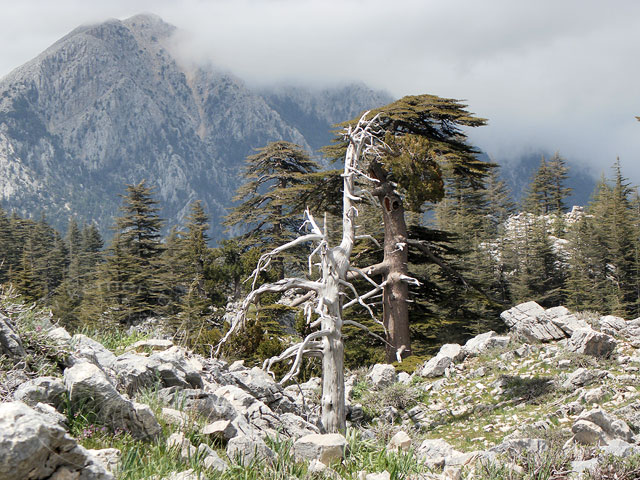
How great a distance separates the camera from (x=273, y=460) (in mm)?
3875

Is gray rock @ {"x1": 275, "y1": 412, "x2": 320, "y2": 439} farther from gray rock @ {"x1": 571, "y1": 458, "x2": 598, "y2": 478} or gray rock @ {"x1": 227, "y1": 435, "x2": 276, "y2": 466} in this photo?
gray rock @ {"x1": 571, "y1": 458, "x2": 598, "y2": 478}

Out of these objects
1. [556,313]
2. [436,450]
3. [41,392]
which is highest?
[41,392]

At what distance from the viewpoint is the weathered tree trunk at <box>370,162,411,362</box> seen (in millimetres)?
15727

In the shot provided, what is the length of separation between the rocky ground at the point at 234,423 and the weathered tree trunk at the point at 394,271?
4.54 meters

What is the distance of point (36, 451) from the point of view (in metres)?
2.35

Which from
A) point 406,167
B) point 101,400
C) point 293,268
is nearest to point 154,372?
point 101,400

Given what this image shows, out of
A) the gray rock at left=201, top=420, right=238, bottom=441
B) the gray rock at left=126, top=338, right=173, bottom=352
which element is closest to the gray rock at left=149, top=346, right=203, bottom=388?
the gray rock at left=126, top=338, right=173, bottom=352

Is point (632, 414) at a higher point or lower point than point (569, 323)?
lower

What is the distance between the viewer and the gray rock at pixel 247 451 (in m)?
3.76

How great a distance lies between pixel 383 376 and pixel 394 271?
12.9ft

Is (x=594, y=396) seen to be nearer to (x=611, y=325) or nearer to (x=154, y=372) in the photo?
(x=611, y=325)

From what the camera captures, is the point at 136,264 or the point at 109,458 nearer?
the point at 109,458

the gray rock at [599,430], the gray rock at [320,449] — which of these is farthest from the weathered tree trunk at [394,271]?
the gray rock at [320,449]

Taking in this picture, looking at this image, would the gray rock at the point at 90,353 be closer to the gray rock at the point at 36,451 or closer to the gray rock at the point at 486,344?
the gray rock at the point at 36,451
